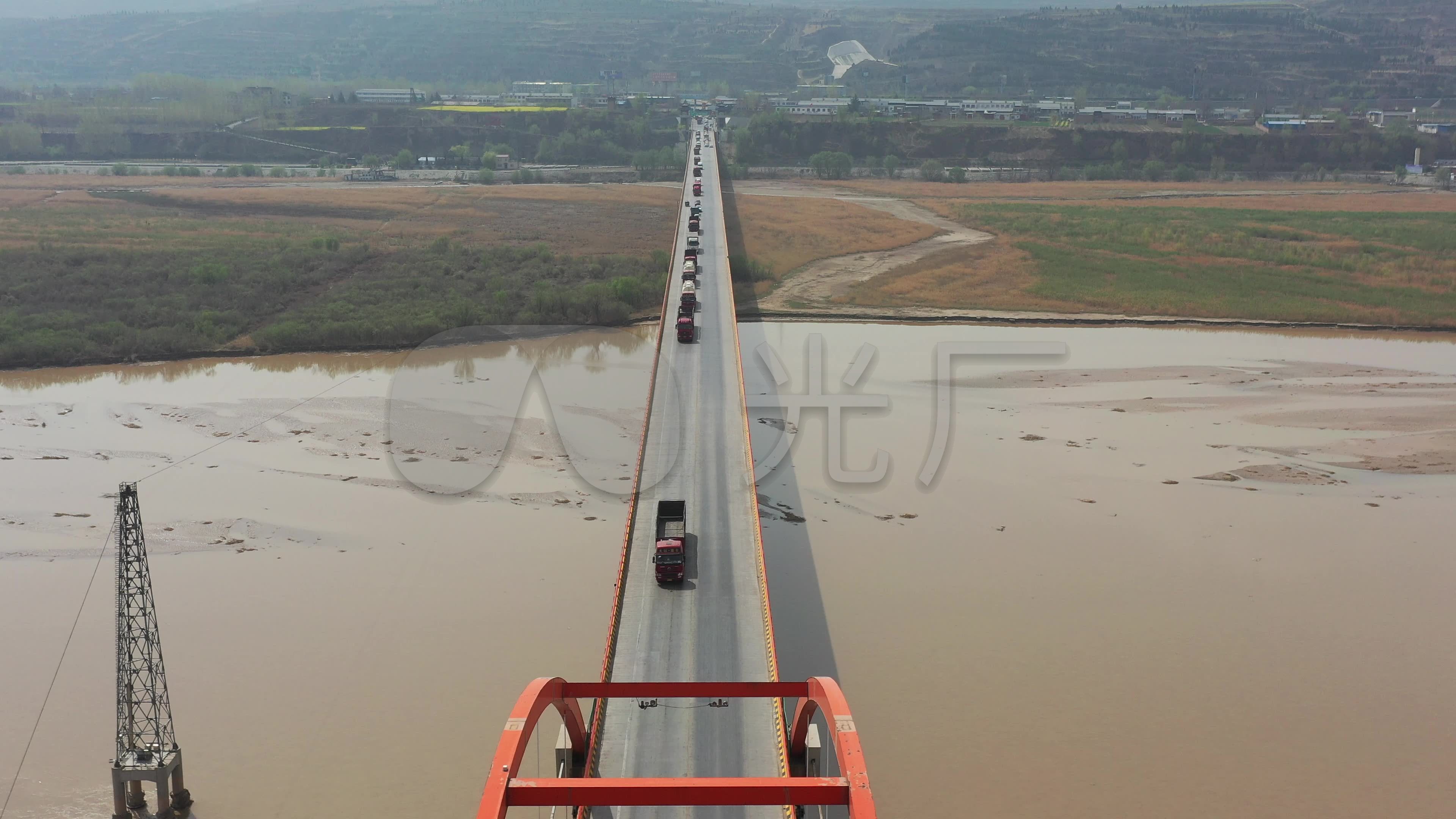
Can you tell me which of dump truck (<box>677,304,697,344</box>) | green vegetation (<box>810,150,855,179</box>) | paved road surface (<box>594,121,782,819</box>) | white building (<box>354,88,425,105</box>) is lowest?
paved road surface (<box>594,121,782,819</box>)

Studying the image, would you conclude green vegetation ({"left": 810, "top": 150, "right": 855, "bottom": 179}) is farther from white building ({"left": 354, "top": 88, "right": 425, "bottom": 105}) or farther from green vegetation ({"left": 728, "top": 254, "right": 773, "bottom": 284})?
white building ({"left": 354, "top": 88, "right": 425, "bottom": 105})

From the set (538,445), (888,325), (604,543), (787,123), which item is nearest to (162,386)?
(538,445)

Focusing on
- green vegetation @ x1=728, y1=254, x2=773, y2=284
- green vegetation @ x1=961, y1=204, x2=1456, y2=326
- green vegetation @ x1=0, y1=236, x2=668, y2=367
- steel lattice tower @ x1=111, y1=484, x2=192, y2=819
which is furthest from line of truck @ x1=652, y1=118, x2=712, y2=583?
green vegetation @ x1=961, y1=204, x2=1456, y2=326

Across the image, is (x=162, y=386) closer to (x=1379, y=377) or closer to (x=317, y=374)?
(x=317, y=374)

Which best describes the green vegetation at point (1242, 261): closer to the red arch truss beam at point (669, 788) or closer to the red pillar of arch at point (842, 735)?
the red pillar of arch at point (842, 735)

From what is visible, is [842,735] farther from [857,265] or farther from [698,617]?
[857,265]

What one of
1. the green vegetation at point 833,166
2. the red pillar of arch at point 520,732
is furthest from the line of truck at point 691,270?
the red pillar of arch at point 520,732

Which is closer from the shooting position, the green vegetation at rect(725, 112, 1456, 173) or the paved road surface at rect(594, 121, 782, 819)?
the paved road surface at rect(594, 121, 782, 819)
